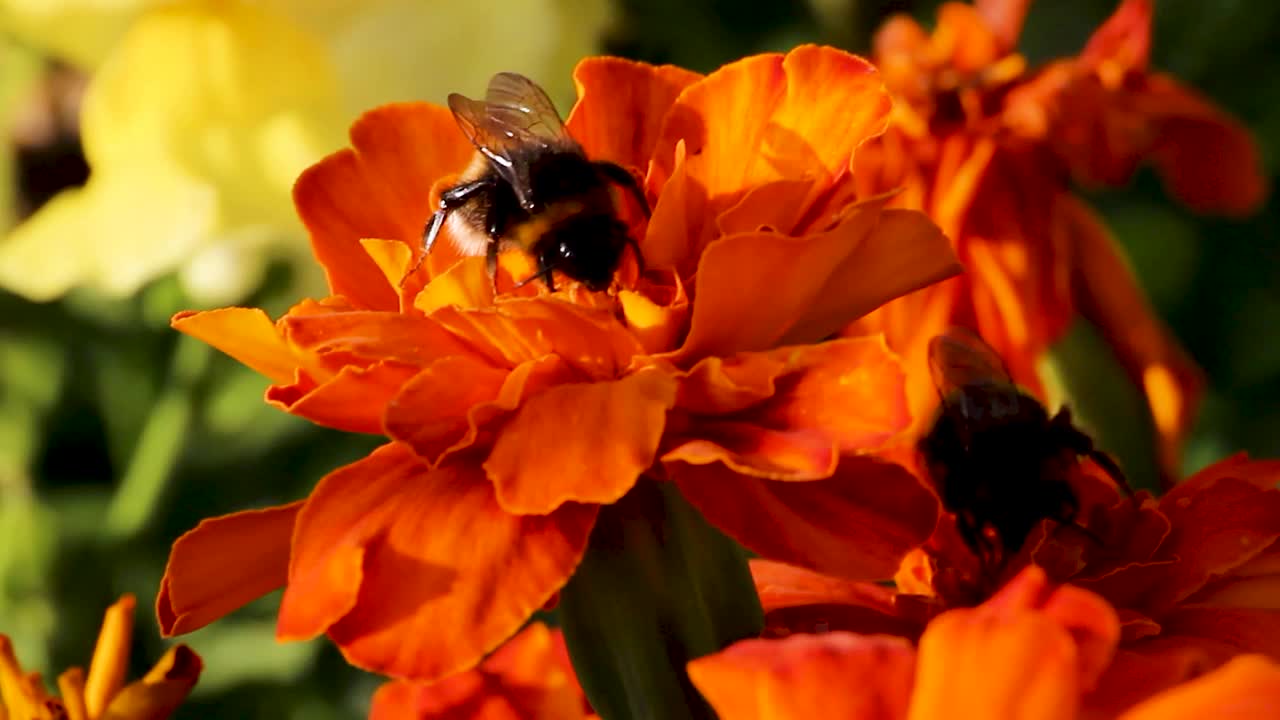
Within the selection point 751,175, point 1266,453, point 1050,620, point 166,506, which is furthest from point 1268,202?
point 1050,620

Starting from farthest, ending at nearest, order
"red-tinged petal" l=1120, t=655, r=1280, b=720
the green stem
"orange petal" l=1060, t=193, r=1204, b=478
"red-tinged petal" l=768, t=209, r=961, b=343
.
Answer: the green stem
"orange petal" l=1060, t=193, r=1204, b=478
"red-tinged petal" l=768, t=209, r=961, b=343
"red-tinged petal" l=1120, t=655, r=1280, b=720

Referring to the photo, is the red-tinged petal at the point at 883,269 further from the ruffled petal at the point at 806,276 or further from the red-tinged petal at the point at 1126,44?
the red-tinged petal at the point at 1126,44

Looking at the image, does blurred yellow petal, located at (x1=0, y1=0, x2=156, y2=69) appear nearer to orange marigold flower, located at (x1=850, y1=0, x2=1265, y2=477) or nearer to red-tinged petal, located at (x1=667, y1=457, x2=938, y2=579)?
orange marigold flower, located at (x1=850, y1=0, x2=1265, y2=477)

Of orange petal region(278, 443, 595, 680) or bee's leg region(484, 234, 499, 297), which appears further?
bee's leg region(484, 234, 499, 297)

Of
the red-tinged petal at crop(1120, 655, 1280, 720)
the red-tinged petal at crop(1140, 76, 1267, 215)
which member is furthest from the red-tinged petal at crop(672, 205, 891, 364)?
the red-tinged petal at crop(1140, 76, 1267, 215)

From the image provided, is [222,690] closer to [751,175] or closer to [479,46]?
[479,46]

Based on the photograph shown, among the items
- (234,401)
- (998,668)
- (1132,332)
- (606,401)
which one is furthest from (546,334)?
(234,401)

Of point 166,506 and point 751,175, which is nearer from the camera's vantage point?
point 751,175
